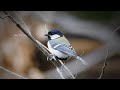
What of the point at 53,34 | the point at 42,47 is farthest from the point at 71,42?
the point at 42,47

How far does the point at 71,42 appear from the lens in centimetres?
585

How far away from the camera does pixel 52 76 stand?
5.71 m

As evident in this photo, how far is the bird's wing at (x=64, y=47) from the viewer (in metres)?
5.50

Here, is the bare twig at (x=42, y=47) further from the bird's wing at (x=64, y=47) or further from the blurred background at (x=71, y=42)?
the blurred background at (x=71, y=42)

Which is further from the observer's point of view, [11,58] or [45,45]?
[11,58]

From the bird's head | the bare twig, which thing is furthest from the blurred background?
the bare twig

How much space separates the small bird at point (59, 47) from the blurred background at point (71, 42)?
11 centimetres

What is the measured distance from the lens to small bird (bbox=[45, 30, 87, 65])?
5500 millimetres

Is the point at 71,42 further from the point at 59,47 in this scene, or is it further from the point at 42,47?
the point at 42,47

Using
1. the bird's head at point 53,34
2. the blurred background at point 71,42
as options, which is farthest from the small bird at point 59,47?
the blurred background at point 71,42

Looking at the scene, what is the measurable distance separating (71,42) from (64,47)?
0.35m
